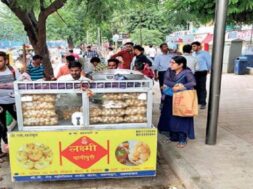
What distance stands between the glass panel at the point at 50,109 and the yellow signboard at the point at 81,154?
6.1 inches

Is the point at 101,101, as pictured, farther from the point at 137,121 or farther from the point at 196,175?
the point at 196,175

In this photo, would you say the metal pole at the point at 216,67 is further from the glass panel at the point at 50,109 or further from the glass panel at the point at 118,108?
the glass panel at the point at 50,109

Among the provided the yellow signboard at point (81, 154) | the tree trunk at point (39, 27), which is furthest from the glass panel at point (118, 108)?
the tree trunk at point (39, 27)

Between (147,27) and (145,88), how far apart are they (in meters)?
22.5

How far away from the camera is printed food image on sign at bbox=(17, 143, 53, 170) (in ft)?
13.0

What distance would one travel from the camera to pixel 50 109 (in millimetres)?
4031

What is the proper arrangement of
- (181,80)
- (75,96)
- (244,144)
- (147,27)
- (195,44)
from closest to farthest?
(75,96)
(181,80)
(244,144)
(195,44)
(147,27)

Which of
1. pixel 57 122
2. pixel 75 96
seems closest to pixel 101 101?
pixel 75 96

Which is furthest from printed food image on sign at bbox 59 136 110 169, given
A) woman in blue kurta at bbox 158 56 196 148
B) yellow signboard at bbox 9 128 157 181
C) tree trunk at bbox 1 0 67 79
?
tree trunk at bbox 1 0 67 79

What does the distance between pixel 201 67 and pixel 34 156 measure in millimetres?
4905

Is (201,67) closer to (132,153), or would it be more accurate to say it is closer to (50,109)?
(132,153)

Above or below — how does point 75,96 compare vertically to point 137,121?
above

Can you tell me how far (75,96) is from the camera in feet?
13.2

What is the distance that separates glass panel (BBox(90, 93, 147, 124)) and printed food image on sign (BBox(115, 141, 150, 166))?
11.5 inches
